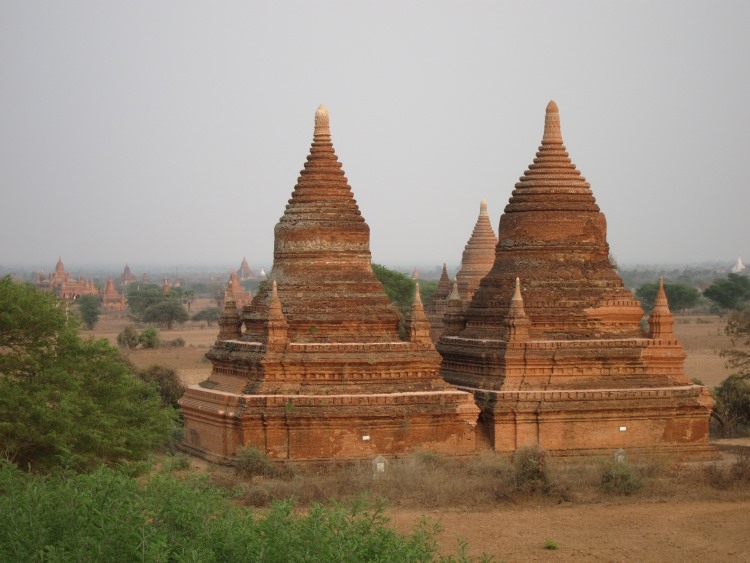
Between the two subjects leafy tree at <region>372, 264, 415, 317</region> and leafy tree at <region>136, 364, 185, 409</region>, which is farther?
leafy tree at <region>372, 264, 415, 317</region>

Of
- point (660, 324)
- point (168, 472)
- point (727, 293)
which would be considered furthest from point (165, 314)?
point (168, 472)

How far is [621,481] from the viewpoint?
878 inches

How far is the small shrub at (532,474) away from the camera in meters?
21.8

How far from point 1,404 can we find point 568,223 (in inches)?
473

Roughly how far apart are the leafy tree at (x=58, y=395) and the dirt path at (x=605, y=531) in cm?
448

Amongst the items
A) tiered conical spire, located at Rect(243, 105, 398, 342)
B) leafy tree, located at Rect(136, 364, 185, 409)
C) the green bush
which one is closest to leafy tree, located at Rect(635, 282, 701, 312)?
leafy tree, located at Rect(136, 364, 185, 409)

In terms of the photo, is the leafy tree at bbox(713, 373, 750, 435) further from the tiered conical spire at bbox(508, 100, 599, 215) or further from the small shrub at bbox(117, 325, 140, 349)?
the small shrub at bbox(117, 325, 140, 349)

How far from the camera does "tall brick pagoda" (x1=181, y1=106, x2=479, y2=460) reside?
24234mm

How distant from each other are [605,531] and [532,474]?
2.61 m

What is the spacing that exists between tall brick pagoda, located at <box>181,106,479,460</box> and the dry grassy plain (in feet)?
3.11

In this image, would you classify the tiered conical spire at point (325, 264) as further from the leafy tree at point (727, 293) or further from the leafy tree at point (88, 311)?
the leafy tree at point (727, 293)

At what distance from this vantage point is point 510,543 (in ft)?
61.3

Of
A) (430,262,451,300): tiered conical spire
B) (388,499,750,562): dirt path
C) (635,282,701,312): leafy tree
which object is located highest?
(430,262,451,300): tiered conical spire

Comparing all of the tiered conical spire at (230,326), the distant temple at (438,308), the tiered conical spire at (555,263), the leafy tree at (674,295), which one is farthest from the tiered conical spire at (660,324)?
the leafy tree at (674,295)
